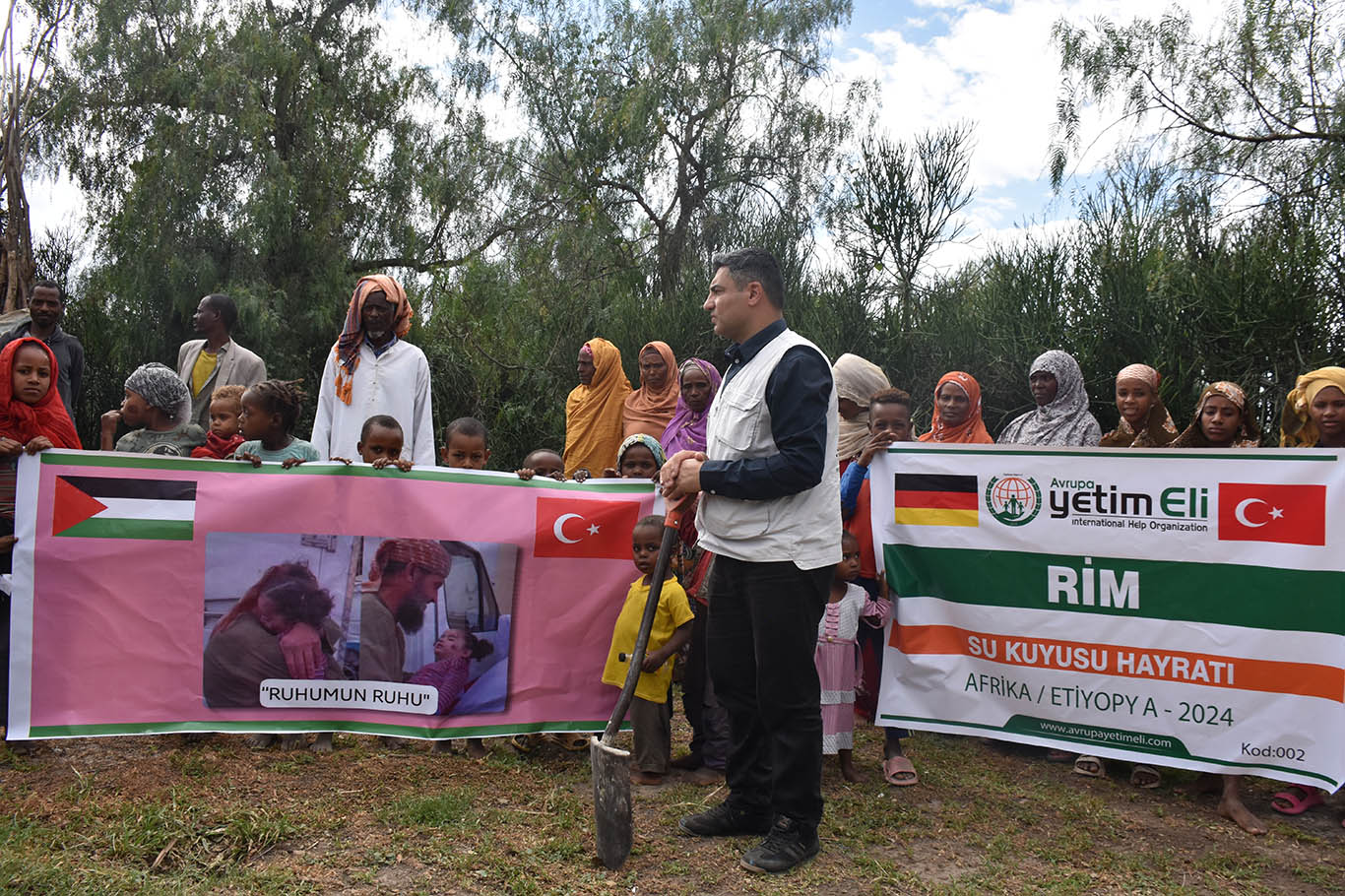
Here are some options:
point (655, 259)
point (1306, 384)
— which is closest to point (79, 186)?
point (655, 259)

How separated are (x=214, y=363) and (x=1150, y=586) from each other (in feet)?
17.1

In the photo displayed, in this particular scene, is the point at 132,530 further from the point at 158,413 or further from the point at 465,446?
the point at 465,446

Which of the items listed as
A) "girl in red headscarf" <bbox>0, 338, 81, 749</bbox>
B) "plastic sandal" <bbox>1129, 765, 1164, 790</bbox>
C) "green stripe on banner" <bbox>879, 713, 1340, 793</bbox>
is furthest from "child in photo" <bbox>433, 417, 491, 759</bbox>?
"plastic sandal" <bbox>1129, 765, 1164, 790</bbox>

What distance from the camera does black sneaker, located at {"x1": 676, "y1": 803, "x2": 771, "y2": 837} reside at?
3.67 meters

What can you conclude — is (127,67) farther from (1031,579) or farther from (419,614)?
(1031,579)

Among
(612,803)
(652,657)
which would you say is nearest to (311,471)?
(652,657)

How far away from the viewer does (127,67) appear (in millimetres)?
14742

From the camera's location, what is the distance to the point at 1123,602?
426 centimetres

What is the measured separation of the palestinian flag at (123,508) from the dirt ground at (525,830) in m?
0.96

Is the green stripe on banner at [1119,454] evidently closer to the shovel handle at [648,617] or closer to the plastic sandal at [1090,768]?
the plastic sandal at [1090,768]

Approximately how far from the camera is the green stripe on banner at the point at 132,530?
13.7ft

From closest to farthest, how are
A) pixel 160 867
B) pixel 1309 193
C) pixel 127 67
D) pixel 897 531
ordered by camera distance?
pixel 160 867
pixel 897 531
pixel 1309 193
pixel 127 67

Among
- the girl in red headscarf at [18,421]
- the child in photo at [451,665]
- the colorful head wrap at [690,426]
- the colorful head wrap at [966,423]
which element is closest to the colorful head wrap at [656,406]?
the colorful head wrap at [690,426]

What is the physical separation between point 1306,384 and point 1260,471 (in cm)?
63
